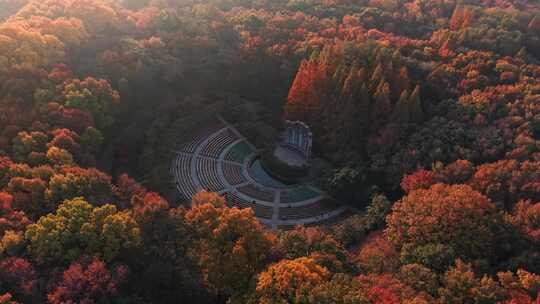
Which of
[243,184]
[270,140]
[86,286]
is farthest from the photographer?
[270,140]

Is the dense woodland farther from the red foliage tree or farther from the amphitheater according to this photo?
the amphitheater

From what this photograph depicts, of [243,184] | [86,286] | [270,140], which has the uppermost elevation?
[86,286]

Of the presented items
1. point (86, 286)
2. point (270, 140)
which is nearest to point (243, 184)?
point (270, 140)

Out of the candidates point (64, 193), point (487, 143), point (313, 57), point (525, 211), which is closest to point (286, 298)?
point (64, 193)

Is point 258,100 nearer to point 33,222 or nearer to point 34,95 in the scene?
point 34,95

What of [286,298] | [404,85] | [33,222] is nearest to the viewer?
[286,298]

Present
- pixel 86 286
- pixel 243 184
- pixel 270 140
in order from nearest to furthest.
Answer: pixel 86 286 → pixel 243 184 → pixel 270 140

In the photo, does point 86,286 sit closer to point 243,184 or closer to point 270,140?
point 243,184
